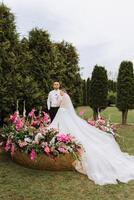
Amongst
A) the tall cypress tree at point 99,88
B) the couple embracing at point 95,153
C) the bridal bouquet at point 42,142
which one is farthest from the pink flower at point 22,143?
the tall cypress tree at point 99,88

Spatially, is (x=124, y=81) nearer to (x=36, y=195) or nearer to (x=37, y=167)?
(x=37, y=167)

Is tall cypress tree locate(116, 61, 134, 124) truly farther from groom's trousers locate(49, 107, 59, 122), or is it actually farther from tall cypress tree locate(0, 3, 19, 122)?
tall cypress tree locate(0, 3, 19, 122)

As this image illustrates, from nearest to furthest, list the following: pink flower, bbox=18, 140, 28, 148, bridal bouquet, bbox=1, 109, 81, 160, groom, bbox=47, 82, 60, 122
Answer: bridal bouquet, bbox=1, 109, 81, 160 < pink flower, bbox=18, 140, 28, 148 < groom, bbox=47, 82, 60, 122

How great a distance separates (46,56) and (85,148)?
575 centimetres

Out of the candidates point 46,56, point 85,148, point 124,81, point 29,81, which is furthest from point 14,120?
point 124,81

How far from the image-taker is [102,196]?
746cm

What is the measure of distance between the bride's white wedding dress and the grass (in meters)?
0.28

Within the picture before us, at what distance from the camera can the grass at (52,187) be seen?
743cm

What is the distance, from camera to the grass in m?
7.43

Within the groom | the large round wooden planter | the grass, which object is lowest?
the grass

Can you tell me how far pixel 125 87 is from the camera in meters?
20.5

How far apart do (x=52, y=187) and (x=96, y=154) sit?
1.90m

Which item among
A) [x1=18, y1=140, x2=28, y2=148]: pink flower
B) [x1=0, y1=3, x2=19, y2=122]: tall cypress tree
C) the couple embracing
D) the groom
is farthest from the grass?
the groom

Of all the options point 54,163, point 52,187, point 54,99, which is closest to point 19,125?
point 54,163
